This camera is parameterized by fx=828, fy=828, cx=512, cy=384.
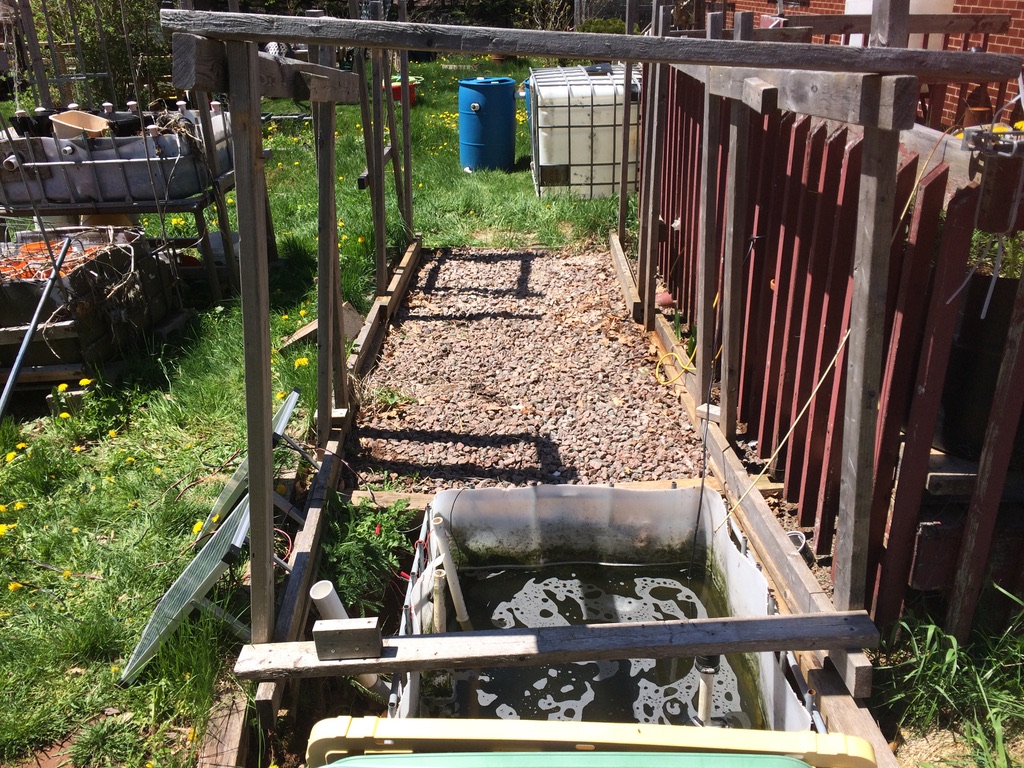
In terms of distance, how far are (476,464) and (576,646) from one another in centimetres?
176

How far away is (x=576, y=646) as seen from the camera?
2627 mm

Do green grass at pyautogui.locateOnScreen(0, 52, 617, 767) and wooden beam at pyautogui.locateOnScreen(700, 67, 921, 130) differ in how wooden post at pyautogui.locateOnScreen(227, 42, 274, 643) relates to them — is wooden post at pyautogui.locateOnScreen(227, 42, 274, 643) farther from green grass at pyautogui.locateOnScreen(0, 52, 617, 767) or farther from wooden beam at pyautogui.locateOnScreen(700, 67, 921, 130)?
wooden beam at pyautogui.locateOnScreen(700, 67, 921, 130)

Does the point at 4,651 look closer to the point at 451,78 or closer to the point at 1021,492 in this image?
the point at 1021,492

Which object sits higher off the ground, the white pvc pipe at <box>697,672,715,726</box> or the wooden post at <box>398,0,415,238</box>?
the wooden post at <box>398,0,415,238</box>

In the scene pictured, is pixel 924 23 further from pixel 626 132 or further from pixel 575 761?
pixel 575 761

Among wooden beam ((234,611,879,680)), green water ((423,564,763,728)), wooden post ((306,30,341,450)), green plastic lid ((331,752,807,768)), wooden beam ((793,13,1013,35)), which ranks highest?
wooden beam ((793,13,1013,35))

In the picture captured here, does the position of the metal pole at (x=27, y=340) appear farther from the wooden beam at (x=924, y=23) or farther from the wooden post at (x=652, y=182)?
the wooden beam at (x=924, y=23)

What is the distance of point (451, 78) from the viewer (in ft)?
53.4

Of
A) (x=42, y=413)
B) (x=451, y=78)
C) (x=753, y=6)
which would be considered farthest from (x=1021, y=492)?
(x=451, y=78)

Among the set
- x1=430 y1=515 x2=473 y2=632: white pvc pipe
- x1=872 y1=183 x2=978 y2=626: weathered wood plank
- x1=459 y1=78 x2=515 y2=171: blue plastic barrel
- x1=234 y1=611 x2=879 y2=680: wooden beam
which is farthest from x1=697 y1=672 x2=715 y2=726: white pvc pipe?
x1=459 y1=78 x2=515 y2=171: blue plastic barrel

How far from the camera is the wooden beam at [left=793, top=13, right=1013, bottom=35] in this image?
559cm

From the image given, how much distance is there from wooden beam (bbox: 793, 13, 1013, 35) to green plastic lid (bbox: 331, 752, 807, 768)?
16.3 feet

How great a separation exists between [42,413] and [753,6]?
1032 centimetres

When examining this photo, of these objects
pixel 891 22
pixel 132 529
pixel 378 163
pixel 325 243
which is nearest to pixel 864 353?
pixel 891 22
